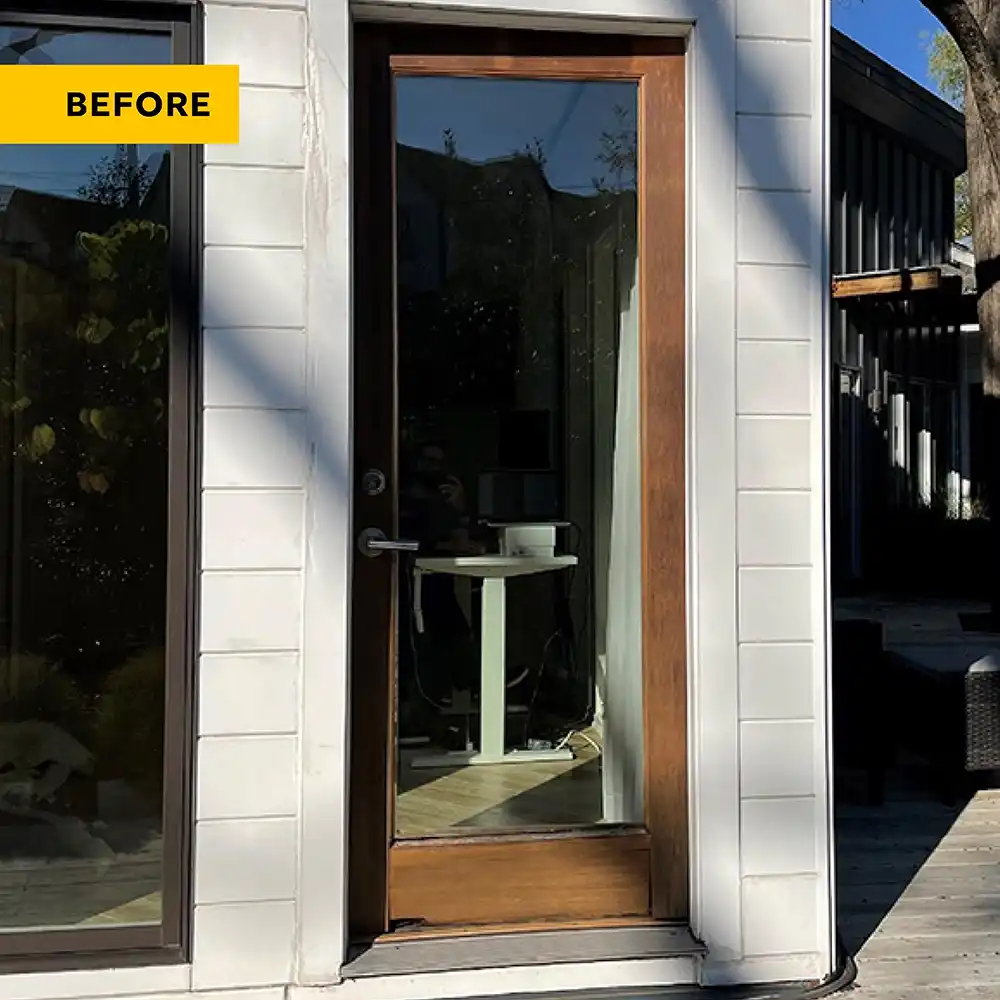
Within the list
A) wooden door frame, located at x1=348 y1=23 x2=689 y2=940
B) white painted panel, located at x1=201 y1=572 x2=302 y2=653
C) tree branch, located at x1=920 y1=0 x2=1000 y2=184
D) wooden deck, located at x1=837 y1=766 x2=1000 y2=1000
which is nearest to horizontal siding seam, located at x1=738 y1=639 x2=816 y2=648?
wooden door frame, located at x1=348 y1=23 x2=689 y2=940

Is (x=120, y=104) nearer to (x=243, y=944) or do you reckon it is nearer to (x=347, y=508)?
(x=347, y=508)

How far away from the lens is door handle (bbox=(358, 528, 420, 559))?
7.39 feet

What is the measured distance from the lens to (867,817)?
353cm

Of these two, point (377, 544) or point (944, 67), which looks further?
point (944, 67)

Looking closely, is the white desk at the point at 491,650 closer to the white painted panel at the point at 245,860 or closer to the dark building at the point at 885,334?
the white painted panel at the point at 245,860

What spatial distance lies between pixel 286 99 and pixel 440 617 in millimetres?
1090

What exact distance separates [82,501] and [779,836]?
1581mm

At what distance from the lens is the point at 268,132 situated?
217 cm

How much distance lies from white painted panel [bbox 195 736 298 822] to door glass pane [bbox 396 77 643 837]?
0.26m

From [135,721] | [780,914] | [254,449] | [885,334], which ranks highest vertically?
[885,334]

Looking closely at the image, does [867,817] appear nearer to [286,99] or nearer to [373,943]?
[373,943]

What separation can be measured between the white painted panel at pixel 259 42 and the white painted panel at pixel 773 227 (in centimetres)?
94

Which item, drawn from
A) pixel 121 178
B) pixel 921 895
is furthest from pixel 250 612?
pixel 921 895

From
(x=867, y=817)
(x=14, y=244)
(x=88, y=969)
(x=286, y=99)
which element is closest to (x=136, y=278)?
(x=14, y=244)
